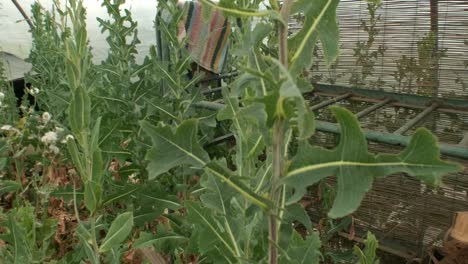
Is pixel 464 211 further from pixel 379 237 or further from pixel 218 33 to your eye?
pixel 218 33

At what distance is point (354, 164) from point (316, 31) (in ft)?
0.64

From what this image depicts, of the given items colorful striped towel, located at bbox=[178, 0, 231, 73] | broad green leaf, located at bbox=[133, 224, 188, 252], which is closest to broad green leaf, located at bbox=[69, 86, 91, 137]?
broad green leaf, located at bbox=[133, 224, 188, 252]

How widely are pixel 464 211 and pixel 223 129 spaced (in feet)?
4.06

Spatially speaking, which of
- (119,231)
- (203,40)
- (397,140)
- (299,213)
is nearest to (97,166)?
(119,231)

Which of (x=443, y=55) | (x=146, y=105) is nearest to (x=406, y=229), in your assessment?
(x=443, y=55)

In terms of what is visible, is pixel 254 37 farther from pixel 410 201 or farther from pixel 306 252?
pixel 410 201

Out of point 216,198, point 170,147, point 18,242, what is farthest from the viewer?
point 18,242

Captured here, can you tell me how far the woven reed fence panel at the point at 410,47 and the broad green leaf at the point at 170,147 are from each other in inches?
64.7

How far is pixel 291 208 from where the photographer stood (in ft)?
2.80

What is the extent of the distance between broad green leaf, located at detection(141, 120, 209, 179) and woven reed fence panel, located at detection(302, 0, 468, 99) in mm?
1643

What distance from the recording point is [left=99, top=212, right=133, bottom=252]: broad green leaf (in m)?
1.05

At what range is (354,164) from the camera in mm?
670

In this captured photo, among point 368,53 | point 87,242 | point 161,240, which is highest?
point 368,53

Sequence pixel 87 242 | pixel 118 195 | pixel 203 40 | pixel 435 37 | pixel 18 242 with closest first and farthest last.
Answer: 1. pixel 87 242
2. pixel 118 195
3. pixel 18 242
4. pixel 435 37
5. pixel 203 40
